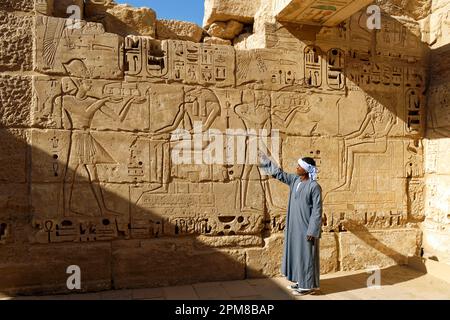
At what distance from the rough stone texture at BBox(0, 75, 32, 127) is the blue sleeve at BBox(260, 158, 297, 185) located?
2.67 metres

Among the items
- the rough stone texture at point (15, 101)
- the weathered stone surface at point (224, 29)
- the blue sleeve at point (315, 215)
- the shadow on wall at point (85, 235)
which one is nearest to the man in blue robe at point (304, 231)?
the blue sleeve at point (315, 215)

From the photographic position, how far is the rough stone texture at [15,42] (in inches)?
157

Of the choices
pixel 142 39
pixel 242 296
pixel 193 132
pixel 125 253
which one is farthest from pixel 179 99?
pixel 242 296

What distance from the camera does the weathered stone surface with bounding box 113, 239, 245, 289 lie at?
417cm

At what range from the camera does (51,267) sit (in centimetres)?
398

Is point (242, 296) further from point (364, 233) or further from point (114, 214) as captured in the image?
point (364, 233)

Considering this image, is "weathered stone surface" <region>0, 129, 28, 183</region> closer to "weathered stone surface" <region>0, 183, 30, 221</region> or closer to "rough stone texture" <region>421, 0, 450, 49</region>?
"weathered stone surface" <region>0, 183, 30, 221</region>

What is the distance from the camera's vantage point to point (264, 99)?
15.3ft

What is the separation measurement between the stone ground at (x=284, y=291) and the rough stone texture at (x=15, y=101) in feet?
6.07

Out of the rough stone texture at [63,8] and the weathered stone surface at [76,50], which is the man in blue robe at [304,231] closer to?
the weathered stone surface at [76,50]

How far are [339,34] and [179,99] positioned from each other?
7.78 feet

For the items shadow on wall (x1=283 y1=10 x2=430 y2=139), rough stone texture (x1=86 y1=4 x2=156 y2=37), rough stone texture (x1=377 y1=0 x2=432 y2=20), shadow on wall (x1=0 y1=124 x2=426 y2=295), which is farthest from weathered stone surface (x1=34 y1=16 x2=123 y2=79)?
rough stone texture (x1=377 y1=0 x2=432 y2=20)

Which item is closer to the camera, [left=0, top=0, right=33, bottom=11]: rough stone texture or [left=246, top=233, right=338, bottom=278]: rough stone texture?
[left=0, top=0, right=33, bottom=11]: rough stone texture

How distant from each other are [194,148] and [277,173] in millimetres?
1028
